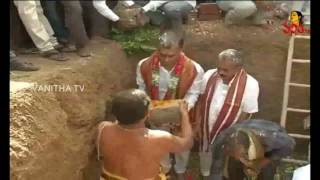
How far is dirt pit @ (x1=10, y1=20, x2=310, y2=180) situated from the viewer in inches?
57.5

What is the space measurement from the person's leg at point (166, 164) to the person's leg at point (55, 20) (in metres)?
0.35

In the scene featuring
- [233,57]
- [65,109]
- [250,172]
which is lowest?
[250,172]

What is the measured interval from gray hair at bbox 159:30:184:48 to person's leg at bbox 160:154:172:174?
9.6 inches

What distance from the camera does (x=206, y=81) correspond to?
1.54 meters

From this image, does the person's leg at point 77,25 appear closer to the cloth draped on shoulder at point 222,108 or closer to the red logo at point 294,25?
the cloth draped on shoulder at point 222,108

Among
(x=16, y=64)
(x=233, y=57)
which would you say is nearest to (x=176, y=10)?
(x=233, y=57)

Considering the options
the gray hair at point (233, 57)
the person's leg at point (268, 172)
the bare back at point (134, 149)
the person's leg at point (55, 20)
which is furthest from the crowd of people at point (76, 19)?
the person's leg at point (268, 172)

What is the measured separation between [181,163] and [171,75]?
195 millimetres

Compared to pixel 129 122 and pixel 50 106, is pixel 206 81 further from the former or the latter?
pixel 50 106

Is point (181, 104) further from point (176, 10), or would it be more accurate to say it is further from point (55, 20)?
point (55, 20)

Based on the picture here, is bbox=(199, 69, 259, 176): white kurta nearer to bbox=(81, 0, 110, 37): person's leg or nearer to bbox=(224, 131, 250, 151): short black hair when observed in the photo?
bbox=(224, 131, 250, 151): short black hair

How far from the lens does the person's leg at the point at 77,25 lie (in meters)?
1.53

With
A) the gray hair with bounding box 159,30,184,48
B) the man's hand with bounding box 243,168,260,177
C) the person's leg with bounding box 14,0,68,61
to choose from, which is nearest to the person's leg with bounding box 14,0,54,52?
the person's leg with bounding box 14,0,68,61

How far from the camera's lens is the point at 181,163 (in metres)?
1.51
